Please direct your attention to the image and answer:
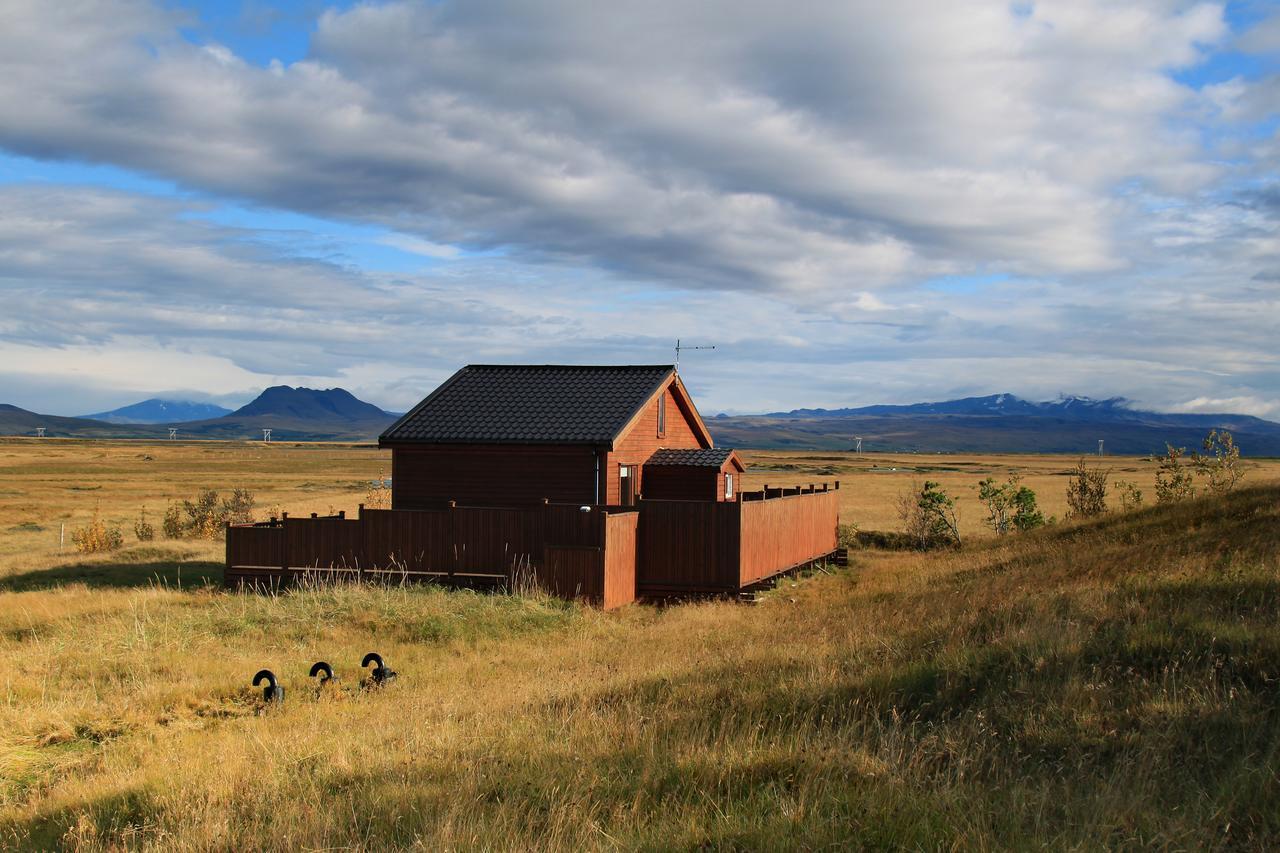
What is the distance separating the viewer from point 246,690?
1129 centimetres

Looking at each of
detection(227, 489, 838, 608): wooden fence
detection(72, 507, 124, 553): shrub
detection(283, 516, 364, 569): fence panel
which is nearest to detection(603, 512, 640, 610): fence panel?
detection(227, 489, 838, 608): wooden fence

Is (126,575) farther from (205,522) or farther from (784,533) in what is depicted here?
(784,533)

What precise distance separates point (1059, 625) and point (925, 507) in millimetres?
22843

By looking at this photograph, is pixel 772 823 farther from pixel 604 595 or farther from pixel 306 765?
pixel 604 595

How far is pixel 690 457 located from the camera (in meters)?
26.7

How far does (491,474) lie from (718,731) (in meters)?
17.8

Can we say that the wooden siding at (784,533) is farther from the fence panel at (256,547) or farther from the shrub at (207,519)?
the shrub at (207,519)

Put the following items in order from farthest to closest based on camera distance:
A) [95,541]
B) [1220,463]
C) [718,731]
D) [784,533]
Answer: [95,541], [1220,463], [784,533], [718,731]

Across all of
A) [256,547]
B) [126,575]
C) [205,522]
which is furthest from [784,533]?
[205,522]

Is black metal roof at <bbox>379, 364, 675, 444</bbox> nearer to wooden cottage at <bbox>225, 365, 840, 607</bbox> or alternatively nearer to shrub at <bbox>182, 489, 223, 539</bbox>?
wooden cottage at <bbox>225, 365, 840, 607</bbox>

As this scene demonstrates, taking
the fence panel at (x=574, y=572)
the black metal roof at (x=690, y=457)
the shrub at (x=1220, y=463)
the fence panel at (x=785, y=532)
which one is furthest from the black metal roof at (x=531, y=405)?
the shrub at (x=1220, y=463)

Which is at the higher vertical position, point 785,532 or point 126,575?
point 785,532

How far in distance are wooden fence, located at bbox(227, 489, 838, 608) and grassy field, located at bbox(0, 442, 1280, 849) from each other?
3.25m

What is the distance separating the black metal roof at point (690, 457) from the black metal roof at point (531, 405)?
197cm
